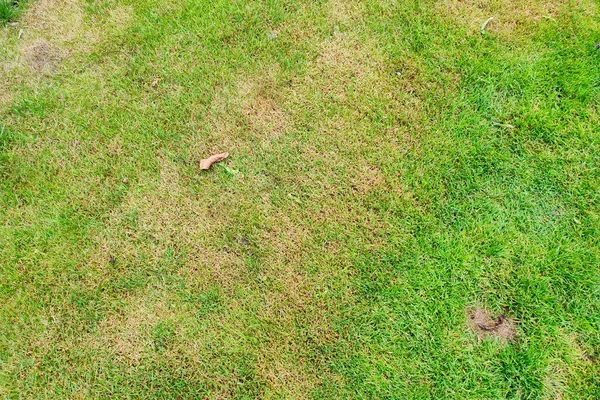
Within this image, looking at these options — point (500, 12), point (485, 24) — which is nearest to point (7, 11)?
point (485, 24)

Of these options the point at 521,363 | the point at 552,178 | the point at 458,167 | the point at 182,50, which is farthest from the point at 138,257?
the point at 552,178

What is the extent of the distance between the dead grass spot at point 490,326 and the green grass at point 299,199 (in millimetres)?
37

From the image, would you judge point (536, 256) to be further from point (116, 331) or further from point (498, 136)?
point (116, 331)

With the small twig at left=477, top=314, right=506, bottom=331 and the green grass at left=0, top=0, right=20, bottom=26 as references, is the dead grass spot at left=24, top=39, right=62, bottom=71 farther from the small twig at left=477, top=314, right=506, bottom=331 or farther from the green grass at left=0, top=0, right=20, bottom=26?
A: the small twig at left=477, top=314, right=506, bottom=331

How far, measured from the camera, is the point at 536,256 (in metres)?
2.51

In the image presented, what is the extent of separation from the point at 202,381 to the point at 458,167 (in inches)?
84.4

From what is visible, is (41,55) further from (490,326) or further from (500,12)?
(490,326)

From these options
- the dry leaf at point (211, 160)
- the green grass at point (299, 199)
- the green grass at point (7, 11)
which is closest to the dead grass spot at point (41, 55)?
the green grass at point (299, 199)

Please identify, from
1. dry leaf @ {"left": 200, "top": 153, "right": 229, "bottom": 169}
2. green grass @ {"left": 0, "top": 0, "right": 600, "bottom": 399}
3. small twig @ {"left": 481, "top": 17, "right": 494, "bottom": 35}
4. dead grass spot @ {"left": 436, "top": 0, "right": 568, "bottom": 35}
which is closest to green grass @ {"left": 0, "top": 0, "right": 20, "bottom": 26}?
green grass @ {"left": 0, "top": 0, "right": 600, "bottom": 399}

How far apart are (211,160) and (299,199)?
0.69 meters

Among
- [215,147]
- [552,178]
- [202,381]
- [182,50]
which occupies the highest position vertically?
[182,50]

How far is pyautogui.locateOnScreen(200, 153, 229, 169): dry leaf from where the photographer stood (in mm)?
2809

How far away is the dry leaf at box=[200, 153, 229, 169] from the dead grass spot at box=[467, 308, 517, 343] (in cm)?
190

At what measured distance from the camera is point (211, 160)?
9.26 feet
